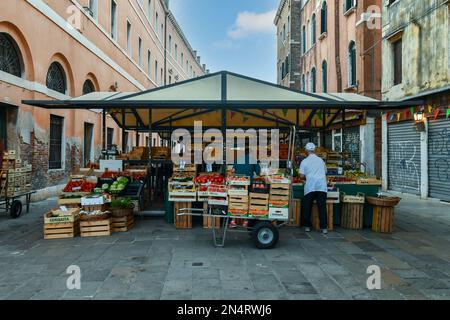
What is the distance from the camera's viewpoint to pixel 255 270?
4.83 m

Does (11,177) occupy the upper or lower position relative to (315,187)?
upper

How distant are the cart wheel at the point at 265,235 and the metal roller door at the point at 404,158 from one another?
9253 millimetres

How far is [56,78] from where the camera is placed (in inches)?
495

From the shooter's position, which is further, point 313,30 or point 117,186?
point 313,30

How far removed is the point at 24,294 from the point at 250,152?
674 cm

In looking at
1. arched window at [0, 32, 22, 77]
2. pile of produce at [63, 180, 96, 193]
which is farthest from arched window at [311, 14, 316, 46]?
pile of produce at [63, 180, 96, 193]

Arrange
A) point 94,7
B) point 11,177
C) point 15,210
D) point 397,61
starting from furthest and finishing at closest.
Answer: point 94,7 < point 397,61 < point 15,210 < point 11,177

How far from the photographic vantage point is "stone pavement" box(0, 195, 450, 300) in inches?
161

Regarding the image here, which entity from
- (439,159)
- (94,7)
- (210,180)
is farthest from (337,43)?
(210,180)

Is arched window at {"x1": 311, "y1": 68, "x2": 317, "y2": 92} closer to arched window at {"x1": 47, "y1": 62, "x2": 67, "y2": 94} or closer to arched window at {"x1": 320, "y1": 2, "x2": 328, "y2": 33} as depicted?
arched window at {"x1": 320, "y1": 2, "x2": 328, "y2": 33}

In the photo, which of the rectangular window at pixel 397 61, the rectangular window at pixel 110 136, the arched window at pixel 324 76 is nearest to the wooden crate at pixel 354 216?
the rectangular window at pixel 397 61

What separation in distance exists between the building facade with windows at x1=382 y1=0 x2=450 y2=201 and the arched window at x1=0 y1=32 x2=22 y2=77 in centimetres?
1255

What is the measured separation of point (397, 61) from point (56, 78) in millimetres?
12859

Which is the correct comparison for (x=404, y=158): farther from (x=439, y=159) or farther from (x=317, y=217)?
(x=317, y=217)
